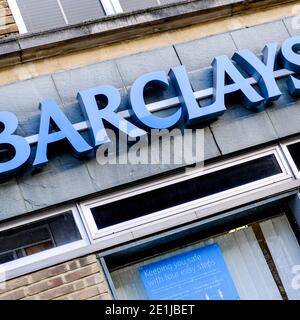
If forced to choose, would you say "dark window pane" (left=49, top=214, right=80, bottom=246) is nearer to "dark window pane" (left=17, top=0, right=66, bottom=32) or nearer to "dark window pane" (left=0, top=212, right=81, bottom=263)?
"dark window pane" (left=0, top=212, right=81, bottom=263)

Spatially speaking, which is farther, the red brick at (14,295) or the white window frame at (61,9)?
the white window frame at (61,9)

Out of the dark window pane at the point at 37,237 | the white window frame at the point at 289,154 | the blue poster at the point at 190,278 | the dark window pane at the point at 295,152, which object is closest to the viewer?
the dark window pane at the point at 37,237

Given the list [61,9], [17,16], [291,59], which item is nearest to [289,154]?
[291,59]

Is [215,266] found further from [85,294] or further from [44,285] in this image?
[44,285]

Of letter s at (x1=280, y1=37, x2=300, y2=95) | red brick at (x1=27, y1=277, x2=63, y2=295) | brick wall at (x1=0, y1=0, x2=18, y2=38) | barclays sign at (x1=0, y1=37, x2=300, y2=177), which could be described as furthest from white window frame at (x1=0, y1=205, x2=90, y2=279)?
letter s at (x1=280, y1=37, x2=300, y2=95)

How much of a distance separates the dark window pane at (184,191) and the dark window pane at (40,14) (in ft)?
6.61

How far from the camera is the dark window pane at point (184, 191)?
5.30 m

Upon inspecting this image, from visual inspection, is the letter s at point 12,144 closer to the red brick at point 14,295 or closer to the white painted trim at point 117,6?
the red brick at point 14,295

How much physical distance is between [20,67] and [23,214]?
1.47 meters

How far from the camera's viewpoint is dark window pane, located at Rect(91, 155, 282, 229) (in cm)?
530

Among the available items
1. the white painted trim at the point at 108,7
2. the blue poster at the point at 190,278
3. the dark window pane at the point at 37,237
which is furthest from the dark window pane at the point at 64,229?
the white painted trim at the point at 108,7

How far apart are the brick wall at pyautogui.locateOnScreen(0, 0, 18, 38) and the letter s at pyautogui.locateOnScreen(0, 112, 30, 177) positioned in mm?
1004

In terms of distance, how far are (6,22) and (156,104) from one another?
171cm

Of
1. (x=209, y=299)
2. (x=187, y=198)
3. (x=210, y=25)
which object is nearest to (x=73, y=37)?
(x=210, y=25)
